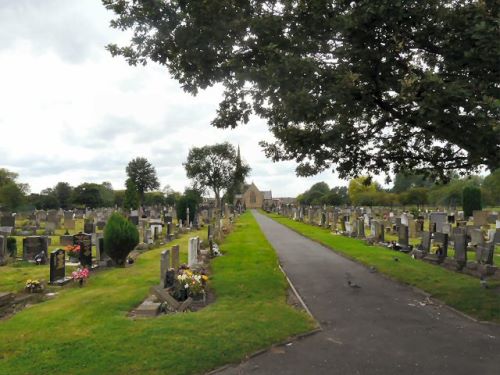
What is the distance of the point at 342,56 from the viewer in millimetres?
9305

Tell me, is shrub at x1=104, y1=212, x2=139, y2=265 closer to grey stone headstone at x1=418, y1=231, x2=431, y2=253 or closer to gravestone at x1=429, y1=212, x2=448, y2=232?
grey stone headstone at x1=418, y1=231, x2=431, y2=253

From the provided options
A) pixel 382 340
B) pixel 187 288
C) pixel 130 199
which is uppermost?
pixel 130 199

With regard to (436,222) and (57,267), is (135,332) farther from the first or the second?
(436,222)

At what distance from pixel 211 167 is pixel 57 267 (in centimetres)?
7530

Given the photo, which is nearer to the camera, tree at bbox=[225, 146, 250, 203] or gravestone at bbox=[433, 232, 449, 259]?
gravestone at bbox=[433, 232, 449, 259]

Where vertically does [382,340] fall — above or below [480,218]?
below

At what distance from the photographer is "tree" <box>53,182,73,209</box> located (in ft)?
323

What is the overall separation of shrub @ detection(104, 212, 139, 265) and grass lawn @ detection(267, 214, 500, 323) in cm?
834

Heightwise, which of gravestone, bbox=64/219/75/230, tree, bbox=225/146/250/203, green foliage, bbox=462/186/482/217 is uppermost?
tree, bbox=225/146/250/203

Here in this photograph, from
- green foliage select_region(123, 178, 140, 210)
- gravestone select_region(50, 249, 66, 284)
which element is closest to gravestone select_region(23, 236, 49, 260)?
gravestone select_region(50, 249, 66, 284)

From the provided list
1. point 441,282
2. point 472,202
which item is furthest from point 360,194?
point 441,282

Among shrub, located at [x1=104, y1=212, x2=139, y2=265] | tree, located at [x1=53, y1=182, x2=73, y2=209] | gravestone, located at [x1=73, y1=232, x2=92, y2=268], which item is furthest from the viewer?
tree, located at [x1=53, y1=182, x2=73, y2=209]

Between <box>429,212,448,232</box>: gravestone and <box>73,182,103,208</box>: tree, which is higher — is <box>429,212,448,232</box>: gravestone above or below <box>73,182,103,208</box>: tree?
below

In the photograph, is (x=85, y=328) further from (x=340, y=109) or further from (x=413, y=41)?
(x=413, y=41)
